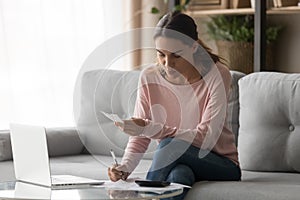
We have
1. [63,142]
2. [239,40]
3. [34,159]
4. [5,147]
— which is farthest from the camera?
[239,40]

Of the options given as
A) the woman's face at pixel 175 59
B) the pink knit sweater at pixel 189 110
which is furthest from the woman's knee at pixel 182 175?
the woman's face at pixel 175 59

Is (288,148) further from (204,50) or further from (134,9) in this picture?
(134,9)

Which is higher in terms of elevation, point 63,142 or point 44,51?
point 44,51

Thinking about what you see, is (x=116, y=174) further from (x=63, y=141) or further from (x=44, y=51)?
(x=44, y=51)

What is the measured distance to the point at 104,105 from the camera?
3.25m

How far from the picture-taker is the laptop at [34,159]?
207cm

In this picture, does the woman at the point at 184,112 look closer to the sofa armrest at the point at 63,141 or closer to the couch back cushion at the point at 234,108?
the couch back cushion at the point at 234,108

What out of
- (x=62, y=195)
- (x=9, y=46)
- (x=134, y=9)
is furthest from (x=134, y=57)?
A: (x=62, y=195)

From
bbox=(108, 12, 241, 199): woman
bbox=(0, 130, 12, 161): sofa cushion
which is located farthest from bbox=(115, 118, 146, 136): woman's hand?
bbox=(0, 130, 12, 161): sofa cushion

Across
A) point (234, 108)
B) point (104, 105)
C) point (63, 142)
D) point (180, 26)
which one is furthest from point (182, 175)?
point (63, 142)

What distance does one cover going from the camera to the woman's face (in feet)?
8.15

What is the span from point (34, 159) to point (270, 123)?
1130mm

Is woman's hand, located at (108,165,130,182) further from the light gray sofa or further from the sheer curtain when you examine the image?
the sheer curtain

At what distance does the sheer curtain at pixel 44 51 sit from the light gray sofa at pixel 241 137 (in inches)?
25.9
